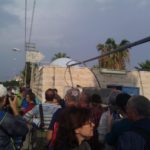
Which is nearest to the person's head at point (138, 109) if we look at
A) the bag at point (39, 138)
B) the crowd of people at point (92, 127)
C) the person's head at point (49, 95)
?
the crowd of people at point (92, 127)

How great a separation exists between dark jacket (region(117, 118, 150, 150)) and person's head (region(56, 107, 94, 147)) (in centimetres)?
46

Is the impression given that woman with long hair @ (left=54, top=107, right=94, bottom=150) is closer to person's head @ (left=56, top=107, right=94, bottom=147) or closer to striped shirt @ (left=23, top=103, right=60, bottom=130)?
person's head @ (left=56, top=107, right=94, bottom=147)

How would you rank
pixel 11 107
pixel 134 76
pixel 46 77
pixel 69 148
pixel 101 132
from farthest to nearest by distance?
pixel 134 76
pixel 46 77
pixel 101 132
pixel 11 107
pixel 69 148

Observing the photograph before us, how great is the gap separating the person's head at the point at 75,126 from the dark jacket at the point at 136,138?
18.0 inches

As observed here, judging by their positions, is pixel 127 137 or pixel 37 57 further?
pixel 37 57

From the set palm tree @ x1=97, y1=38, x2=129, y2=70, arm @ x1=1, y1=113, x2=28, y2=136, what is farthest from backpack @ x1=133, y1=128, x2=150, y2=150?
palm tree @ x1=97, y1=38, x2=129, y2=70

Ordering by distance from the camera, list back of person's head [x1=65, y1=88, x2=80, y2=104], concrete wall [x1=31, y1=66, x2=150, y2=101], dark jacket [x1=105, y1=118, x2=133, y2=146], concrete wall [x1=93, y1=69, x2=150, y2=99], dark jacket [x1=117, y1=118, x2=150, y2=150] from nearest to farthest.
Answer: dark jacket [x1=117, y1=118, x2=150, y2=150] < dark jacket [x1=105, y1=118, x2=133, y2=146] < back of person's head [x1=65, y1=88, x2=80, y2=104] < concrete wall [x1=31, y1=66, x2=150, y2=101] < concrete wall [x1=93, y1=69, x2=150, y2=99]

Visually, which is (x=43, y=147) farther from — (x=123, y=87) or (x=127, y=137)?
(x=123, y=87)

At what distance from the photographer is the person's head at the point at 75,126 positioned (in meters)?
4.05

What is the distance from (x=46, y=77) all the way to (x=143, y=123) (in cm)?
2017

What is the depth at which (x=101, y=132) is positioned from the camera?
6629 mm

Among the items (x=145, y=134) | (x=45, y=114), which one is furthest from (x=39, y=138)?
(x=145, y=134)

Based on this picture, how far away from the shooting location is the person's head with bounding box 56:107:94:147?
4.05m

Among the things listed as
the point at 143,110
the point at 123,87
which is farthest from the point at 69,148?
the point at 123,87
